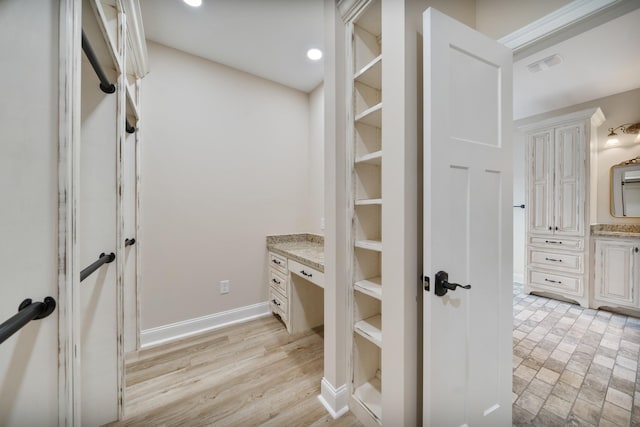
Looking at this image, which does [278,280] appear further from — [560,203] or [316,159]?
[560,203]

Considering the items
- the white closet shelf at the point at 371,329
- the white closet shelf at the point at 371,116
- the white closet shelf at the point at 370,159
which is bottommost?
the white closet shelf at the point at 371,329

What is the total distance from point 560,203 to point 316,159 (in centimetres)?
341

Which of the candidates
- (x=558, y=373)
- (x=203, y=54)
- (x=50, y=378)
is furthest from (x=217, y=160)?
(x=558, y=373)

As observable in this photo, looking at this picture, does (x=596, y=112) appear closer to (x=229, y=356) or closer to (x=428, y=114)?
(x=428, y=114)

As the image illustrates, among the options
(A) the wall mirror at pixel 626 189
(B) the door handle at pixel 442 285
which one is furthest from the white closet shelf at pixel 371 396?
(A) the wall mirror at pixel 626 189

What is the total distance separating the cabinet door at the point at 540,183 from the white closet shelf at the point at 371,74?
3.36m

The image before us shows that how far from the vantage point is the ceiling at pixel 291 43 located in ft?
5.76

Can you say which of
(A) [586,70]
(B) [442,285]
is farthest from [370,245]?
(A) [586,70]

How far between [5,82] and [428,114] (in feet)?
4.24

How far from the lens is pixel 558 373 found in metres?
1.75

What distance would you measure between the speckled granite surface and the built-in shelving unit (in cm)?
347

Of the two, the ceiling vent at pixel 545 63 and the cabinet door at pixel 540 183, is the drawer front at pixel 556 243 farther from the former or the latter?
the ceiling vent at pixel 545 63

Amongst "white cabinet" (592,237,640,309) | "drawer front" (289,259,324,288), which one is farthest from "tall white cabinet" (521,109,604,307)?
"drawer front" (289,259,324,288)

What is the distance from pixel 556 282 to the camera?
10.3ft
